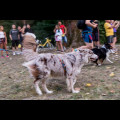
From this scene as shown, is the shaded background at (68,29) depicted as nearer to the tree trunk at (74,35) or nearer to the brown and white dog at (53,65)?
the tree trunk at (74,35)

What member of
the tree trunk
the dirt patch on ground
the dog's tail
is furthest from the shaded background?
the dog's tail

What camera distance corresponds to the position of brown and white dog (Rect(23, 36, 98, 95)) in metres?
3.58

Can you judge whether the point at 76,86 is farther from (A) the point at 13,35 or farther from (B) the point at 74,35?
(B) the point at 74,35

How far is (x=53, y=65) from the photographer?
370 centimetres

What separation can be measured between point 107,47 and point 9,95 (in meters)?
4.63

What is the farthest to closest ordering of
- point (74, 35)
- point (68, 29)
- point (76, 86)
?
point (68, 29) < point (74, 35) < point (76, 86)

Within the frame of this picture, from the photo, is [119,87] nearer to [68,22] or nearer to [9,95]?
[9,95]

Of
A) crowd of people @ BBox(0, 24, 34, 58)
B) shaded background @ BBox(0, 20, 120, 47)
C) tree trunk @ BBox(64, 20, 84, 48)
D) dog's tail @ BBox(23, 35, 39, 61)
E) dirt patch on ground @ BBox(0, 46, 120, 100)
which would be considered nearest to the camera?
dirt patch on ground @ BBox(0, 46, 120, 100)

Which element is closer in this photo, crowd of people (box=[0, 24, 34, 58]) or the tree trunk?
crowd of people (box=[0, 24, 34, 58])

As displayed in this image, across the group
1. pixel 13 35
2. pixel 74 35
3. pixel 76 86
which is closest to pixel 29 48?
pixel 76 86

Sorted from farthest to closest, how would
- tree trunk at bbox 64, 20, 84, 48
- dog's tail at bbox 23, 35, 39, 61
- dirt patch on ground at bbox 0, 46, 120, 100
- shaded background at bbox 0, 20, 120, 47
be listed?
shaded background at bbox 0, 20, 120, 47, tree trunk at bbox 64, 20, 84, 48, dog's tail at bbox 23, 35, 39, 61, dirt patch on ground at bbox 0, 46, 120, 100

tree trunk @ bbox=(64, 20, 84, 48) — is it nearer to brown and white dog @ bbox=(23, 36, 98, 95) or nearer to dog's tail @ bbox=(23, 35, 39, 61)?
brown and white dog @ bbox=(23, 36, 98, 95)

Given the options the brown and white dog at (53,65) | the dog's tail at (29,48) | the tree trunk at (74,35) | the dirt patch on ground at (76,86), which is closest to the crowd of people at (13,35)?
the tree trunk at (74,35)

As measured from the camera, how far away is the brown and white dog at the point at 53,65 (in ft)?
11.8
